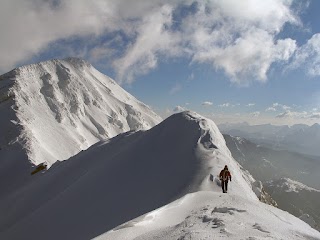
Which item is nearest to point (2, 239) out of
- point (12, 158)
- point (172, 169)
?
point (172, 169)

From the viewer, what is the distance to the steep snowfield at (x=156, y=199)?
1031 cm

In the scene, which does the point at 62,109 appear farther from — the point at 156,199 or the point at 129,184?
the point at 156,199

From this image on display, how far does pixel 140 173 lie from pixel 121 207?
5.01 metres

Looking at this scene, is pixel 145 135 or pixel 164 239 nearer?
pixel 164 239

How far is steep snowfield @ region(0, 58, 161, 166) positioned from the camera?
2645 inches

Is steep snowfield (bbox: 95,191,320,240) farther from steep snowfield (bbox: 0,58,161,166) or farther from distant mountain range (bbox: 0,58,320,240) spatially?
steep snowfield (bbox: 0,58,161,166)

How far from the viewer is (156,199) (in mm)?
19844

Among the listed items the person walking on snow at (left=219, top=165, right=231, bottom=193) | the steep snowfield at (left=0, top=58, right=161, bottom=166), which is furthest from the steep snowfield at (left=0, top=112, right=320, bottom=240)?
the steep snowfield at (left=0, top=58, right=161, bottom=166)

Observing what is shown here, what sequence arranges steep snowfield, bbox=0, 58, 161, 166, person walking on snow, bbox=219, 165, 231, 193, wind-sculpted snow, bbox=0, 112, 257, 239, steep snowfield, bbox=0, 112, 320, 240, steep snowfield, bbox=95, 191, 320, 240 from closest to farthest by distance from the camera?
steep snowfield, bbox=95, 191, 320, 240
steep snowfield, bbox=0, 112, 320, 240
person walking on snow, bbox=219, 165, 231, 193
wind-sculpted snow, bbox=0, 112, 257, 239
steep snowfield, bbox=0, 58, 161, 166

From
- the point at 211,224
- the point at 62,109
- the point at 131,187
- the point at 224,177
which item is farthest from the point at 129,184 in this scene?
the point at 62,109

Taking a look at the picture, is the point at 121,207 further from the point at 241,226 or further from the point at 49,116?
the point at 49,116

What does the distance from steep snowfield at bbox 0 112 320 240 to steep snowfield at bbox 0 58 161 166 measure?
73.2ft

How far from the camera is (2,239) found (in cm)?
2800

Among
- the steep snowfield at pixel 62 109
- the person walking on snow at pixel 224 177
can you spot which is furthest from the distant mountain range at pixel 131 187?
the person walking on snow at pixel 224 177
